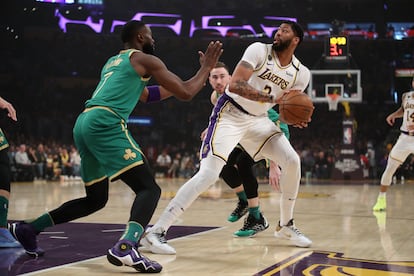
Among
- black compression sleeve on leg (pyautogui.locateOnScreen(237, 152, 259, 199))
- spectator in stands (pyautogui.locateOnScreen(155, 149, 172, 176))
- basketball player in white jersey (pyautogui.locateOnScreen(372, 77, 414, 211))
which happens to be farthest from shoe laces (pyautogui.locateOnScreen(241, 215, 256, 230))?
spectator in stands (pyautogui.locateOnScreen(155, 149, 172, 176))

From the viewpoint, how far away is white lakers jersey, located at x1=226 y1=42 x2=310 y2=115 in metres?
5.18

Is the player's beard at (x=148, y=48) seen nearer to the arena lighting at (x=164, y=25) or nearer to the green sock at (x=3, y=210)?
the green sock at (x=3, y=210)

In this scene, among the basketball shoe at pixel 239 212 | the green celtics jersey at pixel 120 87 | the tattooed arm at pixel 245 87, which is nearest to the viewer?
the green celtics jersey at pixel 120 87

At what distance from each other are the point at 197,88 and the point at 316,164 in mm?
18766

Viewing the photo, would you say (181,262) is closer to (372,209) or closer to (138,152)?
(138,152)

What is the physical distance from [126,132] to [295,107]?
1.55 metres

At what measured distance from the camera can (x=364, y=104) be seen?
28859mm

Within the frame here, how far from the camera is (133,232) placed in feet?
13.0

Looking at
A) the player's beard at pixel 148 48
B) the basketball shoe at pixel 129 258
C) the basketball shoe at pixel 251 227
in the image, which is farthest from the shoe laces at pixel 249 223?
the player's beard at pixel 148 48

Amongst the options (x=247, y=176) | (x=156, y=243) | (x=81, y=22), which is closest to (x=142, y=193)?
(x=156, y=243)

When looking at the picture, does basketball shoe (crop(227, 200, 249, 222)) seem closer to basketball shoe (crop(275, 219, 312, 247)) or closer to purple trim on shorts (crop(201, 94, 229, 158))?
basketball shoe (crop(275, 219, 312, 247))

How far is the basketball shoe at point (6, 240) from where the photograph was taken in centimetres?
488

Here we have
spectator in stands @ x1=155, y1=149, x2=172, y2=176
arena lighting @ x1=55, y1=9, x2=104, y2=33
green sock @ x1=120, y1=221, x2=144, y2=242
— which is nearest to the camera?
green sock @ x1=120, y1=221, x2=144, y2=242

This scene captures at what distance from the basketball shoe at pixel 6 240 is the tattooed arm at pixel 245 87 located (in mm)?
2306
